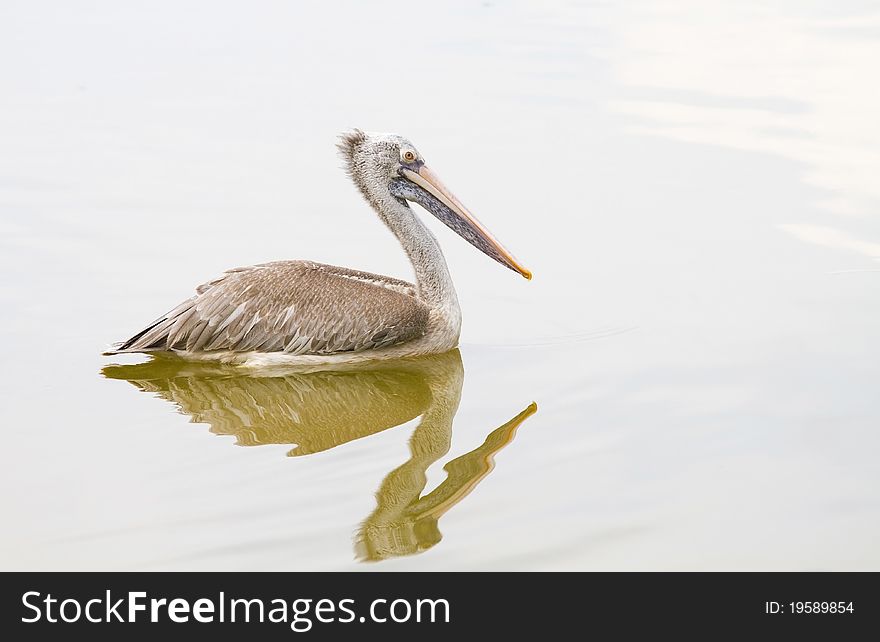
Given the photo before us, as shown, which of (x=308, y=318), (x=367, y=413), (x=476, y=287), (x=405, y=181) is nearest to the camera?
(x=367, y=413)

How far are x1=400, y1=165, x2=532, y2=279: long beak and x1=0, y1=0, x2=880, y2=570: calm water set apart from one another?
391 millimetres

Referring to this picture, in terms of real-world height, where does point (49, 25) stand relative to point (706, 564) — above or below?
above

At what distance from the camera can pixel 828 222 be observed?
929 centimetres

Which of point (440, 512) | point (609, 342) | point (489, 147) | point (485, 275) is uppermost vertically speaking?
point (489, 147)

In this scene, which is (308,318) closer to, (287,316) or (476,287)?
(287,316)

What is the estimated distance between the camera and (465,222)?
8.00 metres

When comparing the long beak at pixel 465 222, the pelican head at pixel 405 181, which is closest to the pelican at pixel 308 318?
the pelican head at pixel 405 181

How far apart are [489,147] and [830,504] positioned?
5.53 metres

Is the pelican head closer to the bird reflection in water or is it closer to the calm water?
the calm water

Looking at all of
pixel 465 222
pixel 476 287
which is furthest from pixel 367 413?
pixel 476 287

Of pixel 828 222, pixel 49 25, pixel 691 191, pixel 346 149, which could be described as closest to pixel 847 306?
pixel 828 222

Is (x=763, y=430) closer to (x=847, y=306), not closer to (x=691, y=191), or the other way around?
→ (x=847, y=306)

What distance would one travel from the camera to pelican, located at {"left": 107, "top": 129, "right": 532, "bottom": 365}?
24.1 feet

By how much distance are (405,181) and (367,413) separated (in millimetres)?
1758
